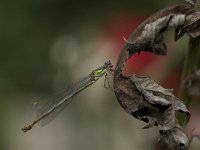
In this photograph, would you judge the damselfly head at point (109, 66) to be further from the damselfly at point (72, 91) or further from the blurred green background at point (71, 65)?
the blurred green background at point (71, 65)

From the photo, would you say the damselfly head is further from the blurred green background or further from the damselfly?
the blurred green background

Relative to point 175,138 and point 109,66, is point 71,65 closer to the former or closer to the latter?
point 109,66

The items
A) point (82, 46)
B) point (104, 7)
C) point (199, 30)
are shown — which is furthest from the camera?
point (104, 7)

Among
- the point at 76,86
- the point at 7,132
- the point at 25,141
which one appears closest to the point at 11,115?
the point at 7,132

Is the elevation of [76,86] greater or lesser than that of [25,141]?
greater

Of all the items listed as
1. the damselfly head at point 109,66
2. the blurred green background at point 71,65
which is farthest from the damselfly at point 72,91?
the blurred green background at point 71,65

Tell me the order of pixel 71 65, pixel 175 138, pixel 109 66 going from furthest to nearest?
1. pixel 71 65
2. pixel 109 66
3. pixel 175 138

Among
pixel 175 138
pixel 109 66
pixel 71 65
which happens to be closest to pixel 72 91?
pixel 109 66

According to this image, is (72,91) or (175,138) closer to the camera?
(175,138)

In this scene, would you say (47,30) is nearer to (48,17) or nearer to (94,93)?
(48,17)
